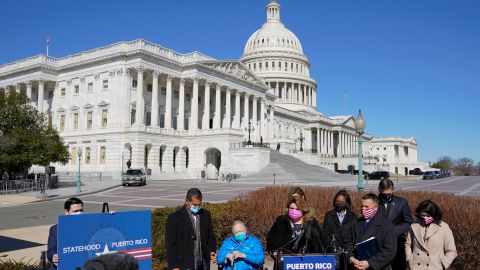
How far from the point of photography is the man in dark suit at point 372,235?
6152 millimetres

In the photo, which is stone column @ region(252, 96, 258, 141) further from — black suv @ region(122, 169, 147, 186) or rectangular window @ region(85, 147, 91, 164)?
black suv @ region(122, 169, 147, 186)

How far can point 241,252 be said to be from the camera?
242 inches

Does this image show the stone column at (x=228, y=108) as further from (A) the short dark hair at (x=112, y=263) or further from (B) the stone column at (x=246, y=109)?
(A) the short dark hair at (x=112, y=263)

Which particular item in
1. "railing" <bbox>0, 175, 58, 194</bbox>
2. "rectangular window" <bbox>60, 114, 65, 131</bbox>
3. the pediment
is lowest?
"railing" <bbox>0, 175, 58, 194</bbox>

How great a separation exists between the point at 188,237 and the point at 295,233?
159cm

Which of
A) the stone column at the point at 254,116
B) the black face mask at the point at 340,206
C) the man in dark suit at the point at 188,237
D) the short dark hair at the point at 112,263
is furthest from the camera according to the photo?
the stone column at the point at 254,116

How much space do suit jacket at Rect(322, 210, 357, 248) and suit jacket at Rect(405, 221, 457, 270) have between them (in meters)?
0.99

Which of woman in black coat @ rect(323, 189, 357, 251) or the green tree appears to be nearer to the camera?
woman in black coat @ rect(323, 189, 357, 251)

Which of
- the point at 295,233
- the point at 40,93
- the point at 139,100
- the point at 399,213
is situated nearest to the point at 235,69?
the point at 139,100

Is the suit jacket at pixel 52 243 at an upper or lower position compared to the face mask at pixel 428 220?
lower

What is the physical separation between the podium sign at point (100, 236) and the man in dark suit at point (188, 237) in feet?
1.74

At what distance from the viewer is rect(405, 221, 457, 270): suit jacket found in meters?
6.46

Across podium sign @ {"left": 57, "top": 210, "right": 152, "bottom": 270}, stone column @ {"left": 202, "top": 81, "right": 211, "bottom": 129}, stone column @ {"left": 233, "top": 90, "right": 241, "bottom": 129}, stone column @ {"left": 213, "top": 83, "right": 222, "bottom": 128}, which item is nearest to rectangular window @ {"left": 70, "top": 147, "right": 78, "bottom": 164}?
stone column @ {"left": 202, "top": 81, "right": 211, "bottom": 129}

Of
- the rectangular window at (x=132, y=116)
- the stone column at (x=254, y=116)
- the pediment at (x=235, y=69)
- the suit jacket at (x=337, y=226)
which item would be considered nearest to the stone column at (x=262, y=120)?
the stone column at (x=254, y=116)
